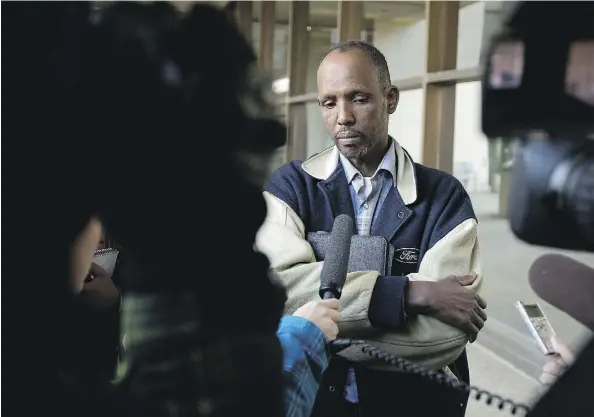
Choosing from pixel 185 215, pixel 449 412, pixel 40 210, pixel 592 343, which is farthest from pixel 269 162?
pixel 449 412

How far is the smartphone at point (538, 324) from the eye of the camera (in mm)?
781

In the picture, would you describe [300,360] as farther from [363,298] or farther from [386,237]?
[386,237]

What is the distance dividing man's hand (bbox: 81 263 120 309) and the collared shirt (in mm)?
600

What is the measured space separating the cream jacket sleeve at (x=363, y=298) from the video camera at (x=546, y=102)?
0.43 meters

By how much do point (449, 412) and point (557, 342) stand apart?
1.04 feet

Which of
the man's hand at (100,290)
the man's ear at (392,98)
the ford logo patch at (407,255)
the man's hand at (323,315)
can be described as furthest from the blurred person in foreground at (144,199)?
the man's ear at (392,98)

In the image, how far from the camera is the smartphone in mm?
781

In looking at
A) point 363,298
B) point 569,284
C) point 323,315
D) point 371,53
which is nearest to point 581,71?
point 569,284

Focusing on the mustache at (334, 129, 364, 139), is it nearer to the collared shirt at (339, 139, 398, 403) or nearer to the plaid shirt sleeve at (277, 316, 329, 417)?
the collared shirt at (339, 139, 398, 403)

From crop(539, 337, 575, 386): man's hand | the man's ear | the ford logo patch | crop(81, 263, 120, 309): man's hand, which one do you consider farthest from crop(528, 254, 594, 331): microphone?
the man's ear

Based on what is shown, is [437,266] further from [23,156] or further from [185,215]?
[23,156]

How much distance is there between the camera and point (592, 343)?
620mm

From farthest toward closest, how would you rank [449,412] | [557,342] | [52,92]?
[449,412], [557,342], [52,92]

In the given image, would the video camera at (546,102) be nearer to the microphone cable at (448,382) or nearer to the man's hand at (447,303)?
the microphone cable at (448,382)
